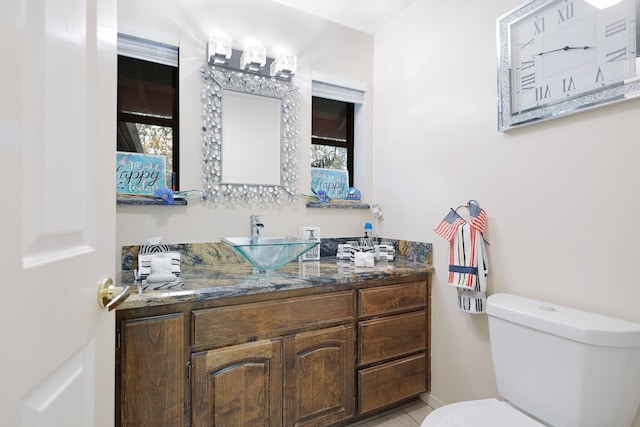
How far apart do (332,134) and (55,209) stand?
6.60ft

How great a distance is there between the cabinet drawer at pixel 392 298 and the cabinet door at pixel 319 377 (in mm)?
148

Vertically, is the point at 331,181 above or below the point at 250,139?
below

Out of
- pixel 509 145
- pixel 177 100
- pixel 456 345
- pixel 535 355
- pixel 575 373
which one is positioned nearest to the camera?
pixel 575 373

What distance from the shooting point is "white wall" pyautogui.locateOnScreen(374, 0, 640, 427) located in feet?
3.63

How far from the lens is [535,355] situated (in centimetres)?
110

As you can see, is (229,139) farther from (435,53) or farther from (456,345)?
(456,345)

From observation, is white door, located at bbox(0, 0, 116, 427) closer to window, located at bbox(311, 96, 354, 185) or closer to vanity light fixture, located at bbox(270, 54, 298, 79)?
vanity light fixture, located at bbox(270, 54, 298, 79)

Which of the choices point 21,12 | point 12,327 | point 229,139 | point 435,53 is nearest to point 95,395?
point 12,327

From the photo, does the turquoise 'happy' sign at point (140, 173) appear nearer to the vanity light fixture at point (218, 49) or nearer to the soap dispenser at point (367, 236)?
the vanity light fixture at point (218, 49)

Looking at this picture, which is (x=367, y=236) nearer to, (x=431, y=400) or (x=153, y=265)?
(x=431, y=400)

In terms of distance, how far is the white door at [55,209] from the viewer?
371 mm

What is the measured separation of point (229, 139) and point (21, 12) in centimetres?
150

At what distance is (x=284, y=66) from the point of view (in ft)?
6.30

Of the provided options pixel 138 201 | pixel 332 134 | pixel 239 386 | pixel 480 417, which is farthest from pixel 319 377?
pixel 332 134
